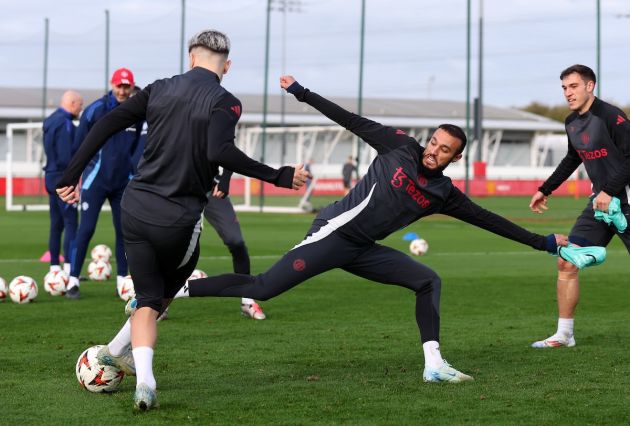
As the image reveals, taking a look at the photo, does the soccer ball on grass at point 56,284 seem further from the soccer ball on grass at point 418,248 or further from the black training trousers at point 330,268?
the soccer ball on grass at point 418,248

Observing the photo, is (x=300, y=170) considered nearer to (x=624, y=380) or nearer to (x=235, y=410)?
(x=235, y=410)

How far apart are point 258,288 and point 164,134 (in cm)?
148

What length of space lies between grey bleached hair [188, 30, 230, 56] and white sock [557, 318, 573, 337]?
4.36 metres

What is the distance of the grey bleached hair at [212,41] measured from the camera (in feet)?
22.2

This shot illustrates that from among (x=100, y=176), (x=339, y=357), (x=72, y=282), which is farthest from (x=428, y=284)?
(x=72, y=282)

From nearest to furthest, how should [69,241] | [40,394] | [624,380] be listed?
[40,394] < [624,380] < [69,241]

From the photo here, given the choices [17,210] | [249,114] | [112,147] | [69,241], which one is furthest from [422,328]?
[249,114]

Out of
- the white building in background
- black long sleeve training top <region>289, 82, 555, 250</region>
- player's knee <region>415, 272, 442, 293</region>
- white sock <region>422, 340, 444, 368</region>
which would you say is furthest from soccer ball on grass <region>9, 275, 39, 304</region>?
the white building in background

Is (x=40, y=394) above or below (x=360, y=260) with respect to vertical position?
below

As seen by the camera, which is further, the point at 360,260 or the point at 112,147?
the point at 112,147

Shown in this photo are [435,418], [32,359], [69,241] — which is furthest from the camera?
[69,241]

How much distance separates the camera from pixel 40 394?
23.7 ft

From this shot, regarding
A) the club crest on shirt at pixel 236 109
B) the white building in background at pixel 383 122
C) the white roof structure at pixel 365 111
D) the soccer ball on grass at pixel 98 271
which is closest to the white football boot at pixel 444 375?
the club crest on shirt at pixel 236 109

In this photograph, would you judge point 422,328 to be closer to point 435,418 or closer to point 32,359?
point 435,418
